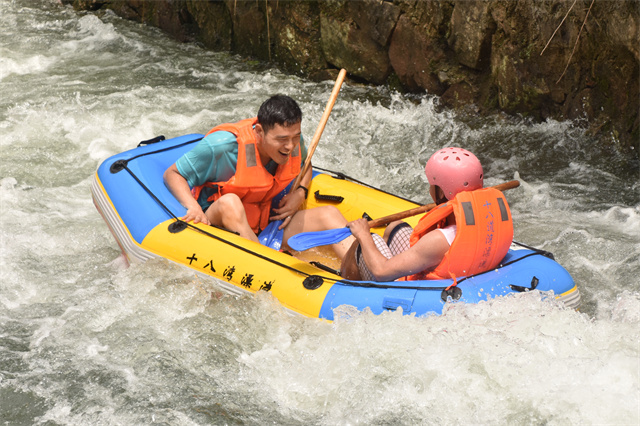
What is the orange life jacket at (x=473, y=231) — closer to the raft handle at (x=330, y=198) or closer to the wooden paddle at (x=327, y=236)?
the wooden paddle at (x=327, y=236)

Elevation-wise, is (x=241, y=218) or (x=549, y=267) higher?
(x=549, y=267)

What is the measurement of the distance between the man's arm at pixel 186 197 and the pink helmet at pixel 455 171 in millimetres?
1402

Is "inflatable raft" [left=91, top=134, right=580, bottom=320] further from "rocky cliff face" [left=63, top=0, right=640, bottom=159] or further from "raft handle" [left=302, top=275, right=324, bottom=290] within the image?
"rocky cliff face" [left=63, top=0, right=640, bottom=159]

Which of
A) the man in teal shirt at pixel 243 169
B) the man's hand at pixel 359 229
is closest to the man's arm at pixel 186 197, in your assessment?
the man in teal shirt at pixel 243 169

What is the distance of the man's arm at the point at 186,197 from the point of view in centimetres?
397

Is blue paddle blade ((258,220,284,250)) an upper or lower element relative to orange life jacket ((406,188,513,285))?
lower

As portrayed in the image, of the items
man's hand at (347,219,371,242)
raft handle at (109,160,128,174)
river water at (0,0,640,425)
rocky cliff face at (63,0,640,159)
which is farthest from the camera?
rocky cliff face at (63,0,640,159)

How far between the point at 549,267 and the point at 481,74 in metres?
3.42

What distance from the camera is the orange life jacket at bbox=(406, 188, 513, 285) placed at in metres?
3.16

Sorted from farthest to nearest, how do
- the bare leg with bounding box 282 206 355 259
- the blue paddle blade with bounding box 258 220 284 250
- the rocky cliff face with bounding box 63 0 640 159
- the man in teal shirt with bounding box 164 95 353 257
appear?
1. the rocky cliff face with bounding box 63 0 640 159
2. the blue paddle blade with bounding box 258 220 284 250
3. the bare leg with bounding box 282 206 355 259
4. the man in teal shirt with bounding box 164 95 353 257

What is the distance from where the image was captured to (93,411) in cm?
326

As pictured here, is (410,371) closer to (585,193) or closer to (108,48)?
(585,193)

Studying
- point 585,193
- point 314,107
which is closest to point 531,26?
point 585,193

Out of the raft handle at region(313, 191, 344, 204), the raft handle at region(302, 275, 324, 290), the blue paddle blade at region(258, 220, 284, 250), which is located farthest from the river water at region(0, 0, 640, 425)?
the raft handle at region(313, 191, 344, 204)
